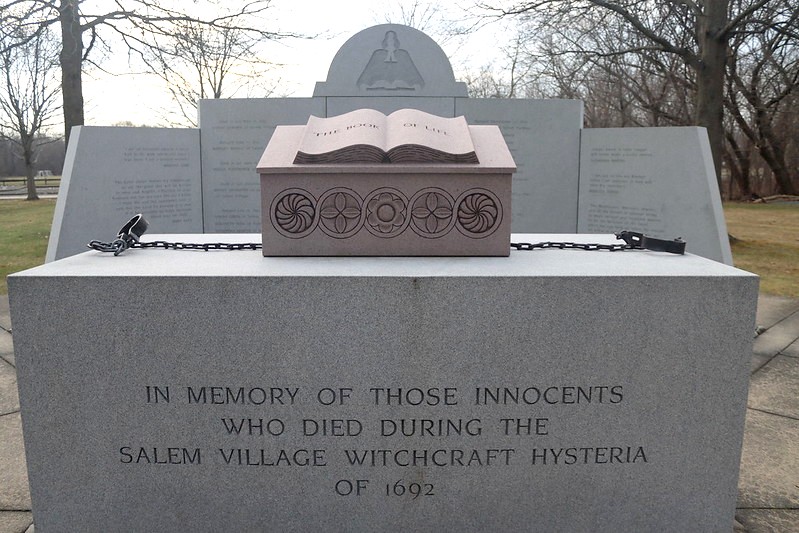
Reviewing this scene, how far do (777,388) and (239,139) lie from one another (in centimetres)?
621

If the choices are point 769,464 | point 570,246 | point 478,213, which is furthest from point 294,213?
point 769,464

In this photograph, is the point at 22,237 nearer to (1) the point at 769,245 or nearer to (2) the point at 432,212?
(2) the point at 432,212

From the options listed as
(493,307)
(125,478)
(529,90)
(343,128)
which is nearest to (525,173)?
(343,128)

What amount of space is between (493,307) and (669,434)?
933 millimetres

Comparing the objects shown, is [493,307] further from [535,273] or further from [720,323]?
[720,323]

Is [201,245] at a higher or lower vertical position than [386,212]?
lower

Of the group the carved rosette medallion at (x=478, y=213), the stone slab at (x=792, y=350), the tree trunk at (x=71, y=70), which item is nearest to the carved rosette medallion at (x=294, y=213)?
the carved rosette medallion at (x=478, y=213)

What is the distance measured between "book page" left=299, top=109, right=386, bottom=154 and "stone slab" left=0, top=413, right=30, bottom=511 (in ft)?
7.48

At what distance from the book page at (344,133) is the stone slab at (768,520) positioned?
7.96 ft

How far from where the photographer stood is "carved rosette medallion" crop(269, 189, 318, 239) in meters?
2.62

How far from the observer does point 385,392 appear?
7.94 feet

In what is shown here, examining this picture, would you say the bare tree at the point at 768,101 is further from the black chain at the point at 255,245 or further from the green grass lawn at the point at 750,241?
the black chain at the point at 255,245

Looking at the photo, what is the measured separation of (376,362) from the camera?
7.84 ft

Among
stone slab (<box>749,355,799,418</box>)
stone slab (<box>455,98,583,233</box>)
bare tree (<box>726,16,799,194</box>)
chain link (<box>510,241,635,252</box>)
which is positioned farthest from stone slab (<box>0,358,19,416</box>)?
bare tree (<box>726,16,799,194</box>)
